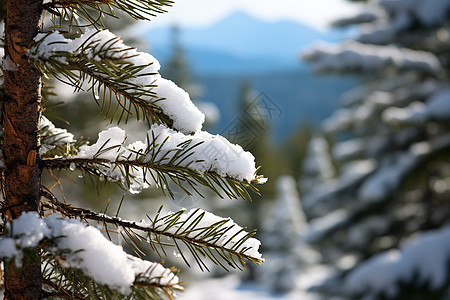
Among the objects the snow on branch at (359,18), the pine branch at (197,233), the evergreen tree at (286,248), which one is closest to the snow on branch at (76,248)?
the pine branch at (197,233)

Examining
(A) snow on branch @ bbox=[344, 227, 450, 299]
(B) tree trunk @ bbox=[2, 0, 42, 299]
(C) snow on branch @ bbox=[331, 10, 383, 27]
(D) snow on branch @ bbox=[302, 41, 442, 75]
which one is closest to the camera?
(B) tree trunk @ bbox=[2, 0, 42, 299]

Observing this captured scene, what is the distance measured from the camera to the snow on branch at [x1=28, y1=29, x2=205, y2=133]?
1113 mm

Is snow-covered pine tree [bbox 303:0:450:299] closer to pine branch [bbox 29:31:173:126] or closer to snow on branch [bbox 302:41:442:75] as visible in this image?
snow on branch [bbox 302:41:442:75]

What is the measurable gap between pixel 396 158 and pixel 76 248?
29.9ft

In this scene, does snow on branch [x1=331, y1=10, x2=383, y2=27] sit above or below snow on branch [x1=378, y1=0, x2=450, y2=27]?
above

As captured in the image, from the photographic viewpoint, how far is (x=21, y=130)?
51.0 inches

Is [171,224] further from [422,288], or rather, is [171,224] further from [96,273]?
[422,288]

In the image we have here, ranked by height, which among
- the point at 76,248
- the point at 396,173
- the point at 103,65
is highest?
the point at 396,173

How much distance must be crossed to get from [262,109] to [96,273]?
6.09ft

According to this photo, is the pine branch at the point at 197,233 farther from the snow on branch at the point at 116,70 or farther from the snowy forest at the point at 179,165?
the snow on branch at the point at 116,70

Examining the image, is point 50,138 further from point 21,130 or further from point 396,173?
point 396,173

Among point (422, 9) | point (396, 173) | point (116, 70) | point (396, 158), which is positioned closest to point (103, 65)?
point (116, 70)

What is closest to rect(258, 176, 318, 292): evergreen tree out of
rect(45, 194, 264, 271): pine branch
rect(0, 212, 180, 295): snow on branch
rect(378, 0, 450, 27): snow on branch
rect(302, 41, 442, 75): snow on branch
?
rect(302, 41, 442, 75): snow on branch

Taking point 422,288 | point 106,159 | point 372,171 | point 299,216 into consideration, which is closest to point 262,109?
point 106,159
